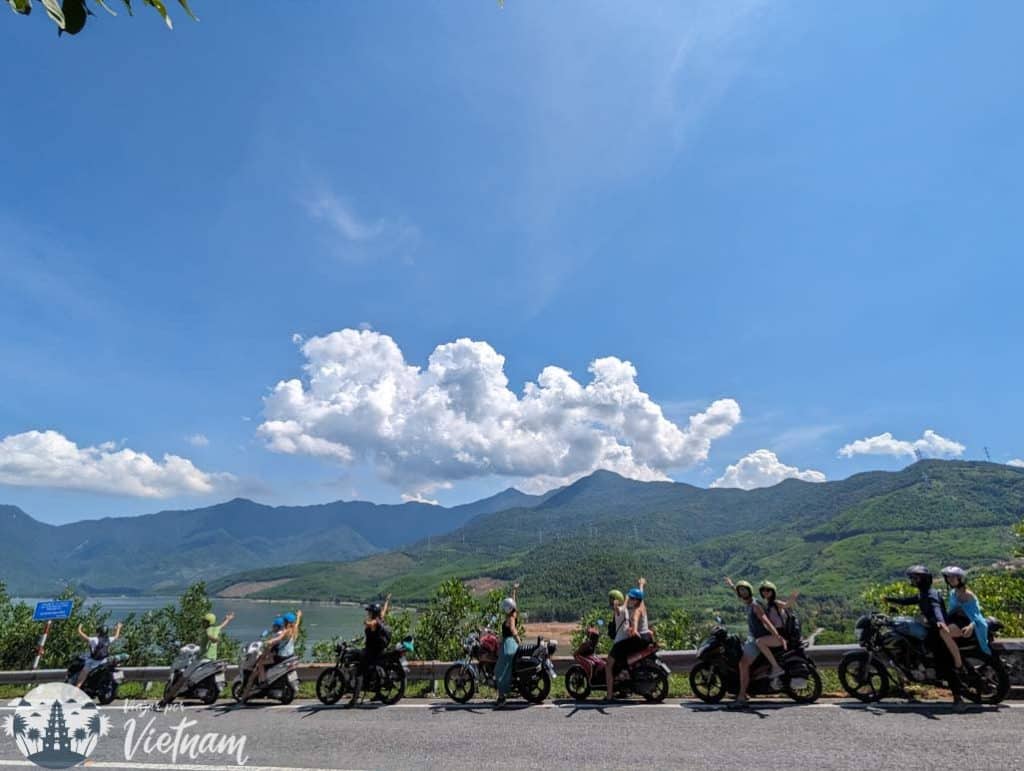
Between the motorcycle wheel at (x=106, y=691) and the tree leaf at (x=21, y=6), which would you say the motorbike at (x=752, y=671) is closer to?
the tree leaf at (x=21, y=6)

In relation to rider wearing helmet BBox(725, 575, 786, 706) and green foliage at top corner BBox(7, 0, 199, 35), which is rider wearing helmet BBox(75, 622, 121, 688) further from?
green foliage at top corner BBox(7, 0, 199, 35)

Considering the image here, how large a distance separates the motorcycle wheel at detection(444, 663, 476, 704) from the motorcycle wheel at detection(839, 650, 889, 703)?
572cm

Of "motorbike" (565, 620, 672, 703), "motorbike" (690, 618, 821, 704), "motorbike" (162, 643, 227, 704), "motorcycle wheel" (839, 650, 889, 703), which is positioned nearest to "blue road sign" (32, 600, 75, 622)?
"motorbike" (162, 643, 227, 704)

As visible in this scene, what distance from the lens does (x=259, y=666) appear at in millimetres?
10023

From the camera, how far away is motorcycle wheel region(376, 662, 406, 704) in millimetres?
9547

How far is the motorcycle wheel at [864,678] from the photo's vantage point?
24.6ft

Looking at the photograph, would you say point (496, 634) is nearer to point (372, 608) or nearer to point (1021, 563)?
point (372, 608)

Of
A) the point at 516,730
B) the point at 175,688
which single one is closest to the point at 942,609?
the point at 516,730

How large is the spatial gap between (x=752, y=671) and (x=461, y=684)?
4.71m

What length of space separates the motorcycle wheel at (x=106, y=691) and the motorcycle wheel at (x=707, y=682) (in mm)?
11659

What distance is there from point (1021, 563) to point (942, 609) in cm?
1649

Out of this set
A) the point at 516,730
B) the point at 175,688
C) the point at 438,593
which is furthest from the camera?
the point at 438,593

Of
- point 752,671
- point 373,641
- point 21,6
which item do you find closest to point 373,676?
point 373,641

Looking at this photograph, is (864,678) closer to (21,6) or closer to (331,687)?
(331,687)
